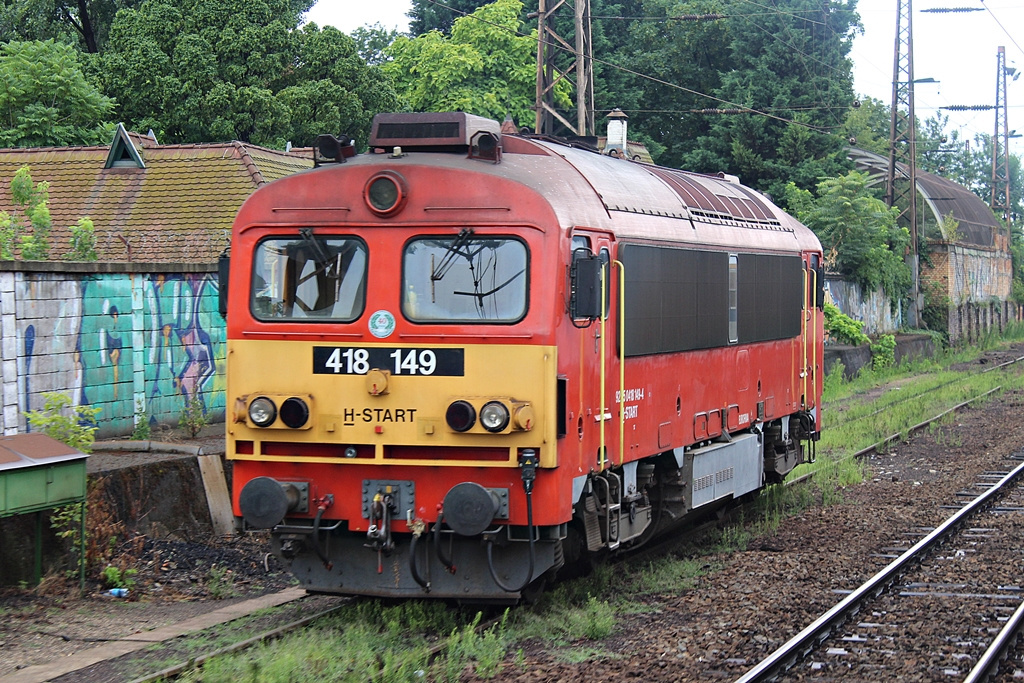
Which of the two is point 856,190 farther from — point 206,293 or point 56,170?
point 206,293

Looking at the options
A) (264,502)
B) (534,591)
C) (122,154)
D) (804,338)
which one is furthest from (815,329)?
(122,154)

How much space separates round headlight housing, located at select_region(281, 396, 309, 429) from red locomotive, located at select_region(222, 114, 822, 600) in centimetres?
1

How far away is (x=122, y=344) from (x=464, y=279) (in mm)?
5947

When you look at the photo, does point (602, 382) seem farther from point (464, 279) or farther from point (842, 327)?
point (842, 327)

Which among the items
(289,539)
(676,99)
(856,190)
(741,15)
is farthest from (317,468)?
(676,99)

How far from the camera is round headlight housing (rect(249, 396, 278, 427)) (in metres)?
8.22

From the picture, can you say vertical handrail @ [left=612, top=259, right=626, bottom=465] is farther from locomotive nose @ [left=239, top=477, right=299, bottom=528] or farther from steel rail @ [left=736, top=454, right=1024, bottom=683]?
locomotive nose @ [left=239, top=477, right=299, bottom=528]

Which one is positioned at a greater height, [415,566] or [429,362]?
[429,362]

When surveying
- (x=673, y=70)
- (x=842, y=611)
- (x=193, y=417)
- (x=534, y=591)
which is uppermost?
(x=673, y=70)

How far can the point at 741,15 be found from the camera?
42.7m

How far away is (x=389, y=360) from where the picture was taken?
320 inches

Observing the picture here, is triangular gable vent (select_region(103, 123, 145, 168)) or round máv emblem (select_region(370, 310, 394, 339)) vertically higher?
triangular gable vent (select_region(103, 123, 145, 168))

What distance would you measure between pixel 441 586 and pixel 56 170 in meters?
16.1

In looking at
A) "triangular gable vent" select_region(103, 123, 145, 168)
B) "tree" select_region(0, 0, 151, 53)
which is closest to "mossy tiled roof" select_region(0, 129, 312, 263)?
"triangular gable vent" select_region(103, 123, 145, 168)
